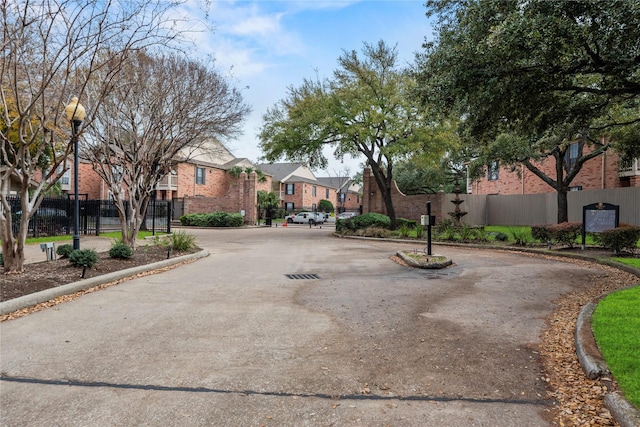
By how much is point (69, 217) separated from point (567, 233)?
21549 mm

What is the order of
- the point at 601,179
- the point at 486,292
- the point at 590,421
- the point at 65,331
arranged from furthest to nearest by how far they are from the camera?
the point at 601,179 < the point at 486,292 < the point at 65,331 < the point at 590,421

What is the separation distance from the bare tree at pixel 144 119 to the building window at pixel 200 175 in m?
28.5

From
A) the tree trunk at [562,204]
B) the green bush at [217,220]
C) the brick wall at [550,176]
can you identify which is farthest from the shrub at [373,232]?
the green bush at [217,220]

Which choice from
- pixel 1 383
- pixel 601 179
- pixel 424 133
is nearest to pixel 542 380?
pixel 1 383

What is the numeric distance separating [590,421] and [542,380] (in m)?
0.77

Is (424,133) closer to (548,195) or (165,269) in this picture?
(548,195)

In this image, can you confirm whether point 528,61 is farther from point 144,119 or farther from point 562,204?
point 562,204

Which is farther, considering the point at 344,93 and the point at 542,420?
the point at 344,93

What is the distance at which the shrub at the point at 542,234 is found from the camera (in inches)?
614

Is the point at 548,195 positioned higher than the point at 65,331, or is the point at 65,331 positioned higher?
the point at 548,195

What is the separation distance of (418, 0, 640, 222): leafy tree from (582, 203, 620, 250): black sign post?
4.38 m

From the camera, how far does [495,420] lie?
3.16 m

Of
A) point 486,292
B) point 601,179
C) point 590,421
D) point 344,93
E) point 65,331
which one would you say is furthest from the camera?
point 601,179

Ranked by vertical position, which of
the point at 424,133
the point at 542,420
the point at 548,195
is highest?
the point at 424,133
